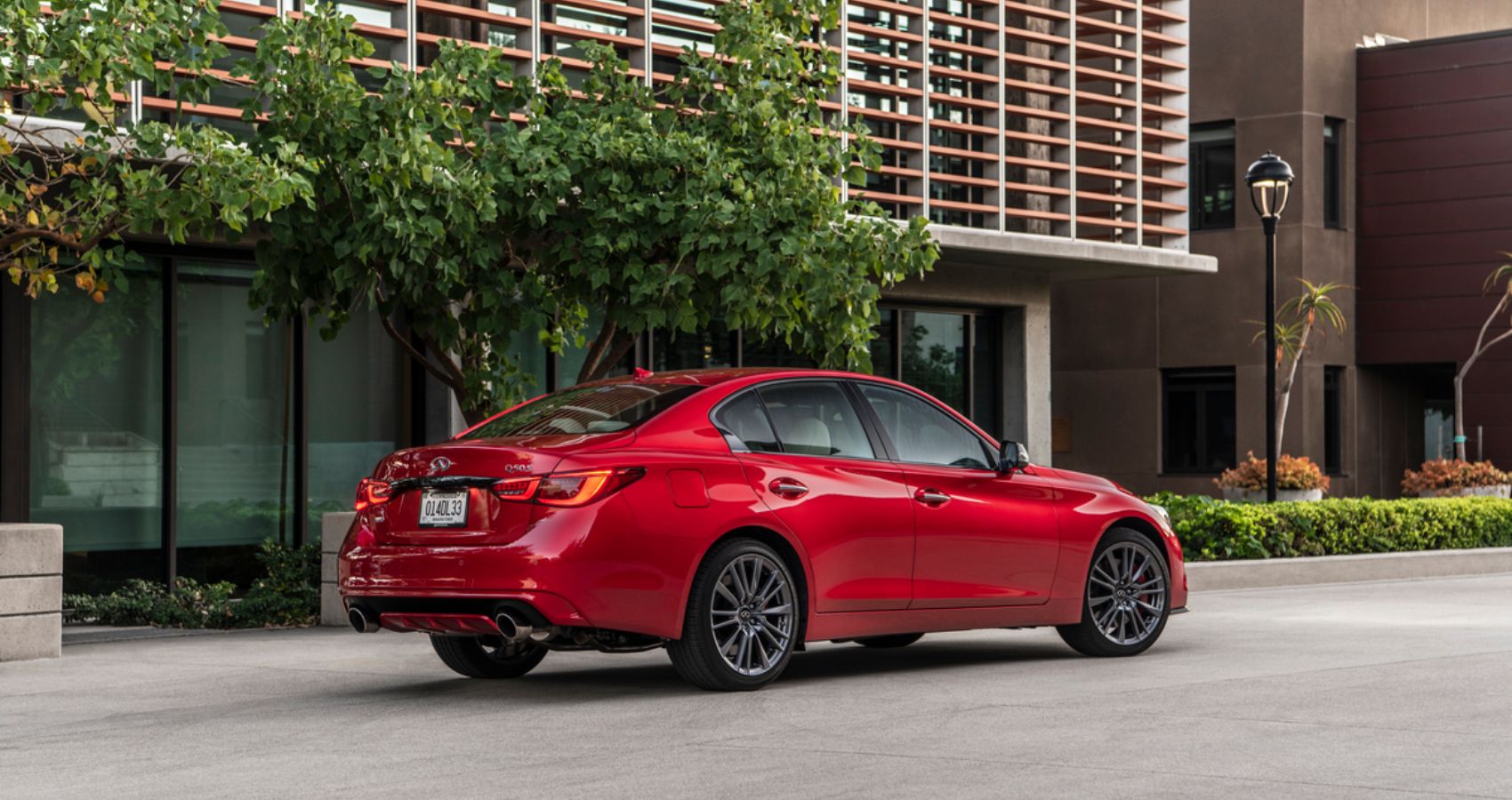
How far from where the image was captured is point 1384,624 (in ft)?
44.9

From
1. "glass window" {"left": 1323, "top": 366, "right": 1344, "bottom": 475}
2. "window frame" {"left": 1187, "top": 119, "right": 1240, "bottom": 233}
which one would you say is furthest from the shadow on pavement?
"glass window" {"left": 1323, "top": 366, "right": 1344, "bottom": 475}

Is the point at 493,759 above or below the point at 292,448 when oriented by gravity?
below

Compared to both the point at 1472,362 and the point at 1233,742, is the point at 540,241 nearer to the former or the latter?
the point at 1233,742

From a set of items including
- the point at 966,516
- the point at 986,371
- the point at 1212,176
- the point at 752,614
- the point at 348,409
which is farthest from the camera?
the point at 1212,176

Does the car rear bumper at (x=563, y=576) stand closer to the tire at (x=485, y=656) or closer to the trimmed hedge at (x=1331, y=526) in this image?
the tire at (x=485, y=656)

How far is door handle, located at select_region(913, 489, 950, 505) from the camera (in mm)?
10266

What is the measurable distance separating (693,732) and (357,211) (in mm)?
5590

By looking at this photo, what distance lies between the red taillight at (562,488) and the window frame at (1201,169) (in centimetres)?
2393

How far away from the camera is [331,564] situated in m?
14.0

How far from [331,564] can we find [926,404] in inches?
206

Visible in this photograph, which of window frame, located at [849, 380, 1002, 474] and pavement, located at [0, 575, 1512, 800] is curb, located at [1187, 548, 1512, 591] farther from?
window frame, located at [849, 380, 1002, 474]

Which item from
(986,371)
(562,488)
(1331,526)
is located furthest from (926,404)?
(986,371)

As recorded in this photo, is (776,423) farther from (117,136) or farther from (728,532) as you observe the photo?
(117,136)

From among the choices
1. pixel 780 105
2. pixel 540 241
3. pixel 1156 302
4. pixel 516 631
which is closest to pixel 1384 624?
pixel 780 105
